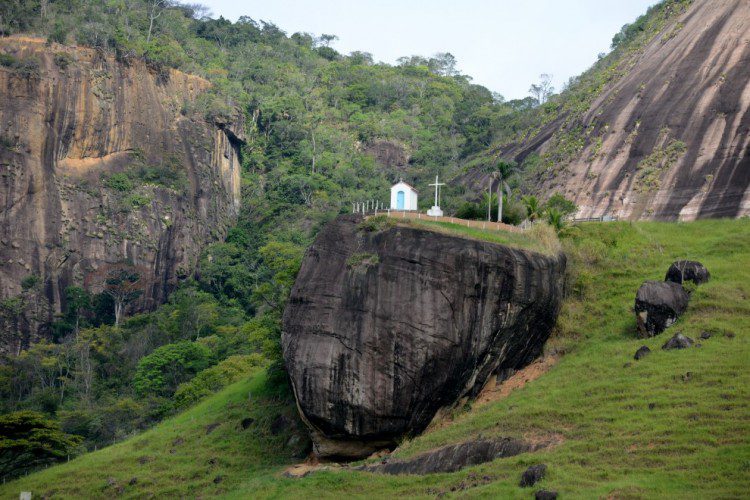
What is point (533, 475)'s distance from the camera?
27156 mm

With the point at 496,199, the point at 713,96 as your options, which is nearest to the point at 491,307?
the point at 496,199

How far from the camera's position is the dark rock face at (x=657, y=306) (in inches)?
1395

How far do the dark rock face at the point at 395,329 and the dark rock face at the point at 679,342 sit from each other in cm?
483

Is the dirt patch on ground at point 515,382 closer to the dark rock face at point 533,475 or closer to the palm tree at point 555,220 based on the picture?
the palm tree at point 555,220

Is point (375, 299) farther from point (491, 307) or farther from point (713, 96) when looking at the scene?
point (713, 96)

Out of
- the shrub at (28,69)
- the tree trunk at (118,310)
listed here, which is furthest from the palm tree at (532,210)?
the shrub at (28,69)

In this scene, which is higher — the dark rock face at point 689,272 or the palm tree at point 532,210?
the palm tree at point 532,210

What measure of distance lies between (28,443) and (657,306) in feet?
84.9

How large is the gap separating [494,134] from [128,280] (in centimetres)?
3591

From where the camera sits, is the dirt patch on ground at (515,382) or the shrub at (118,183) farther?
the shrub at (118,183)

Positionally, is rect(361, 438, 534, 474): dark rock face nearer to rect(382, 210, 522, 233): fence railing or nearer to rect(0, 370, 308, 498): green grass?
rect(0, 370, 308, 498): green grass

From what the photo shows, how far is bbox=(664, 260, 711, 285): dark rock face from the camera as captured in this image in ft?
121

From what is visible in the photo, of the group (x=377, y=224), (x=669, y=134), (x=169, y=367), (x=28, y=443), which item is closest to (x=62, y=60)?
(x=169, y=367)

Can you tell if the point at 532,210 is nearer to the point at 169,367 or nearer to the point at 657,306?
the point at 657,306
